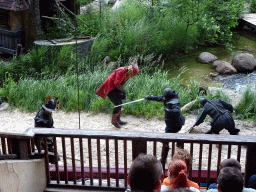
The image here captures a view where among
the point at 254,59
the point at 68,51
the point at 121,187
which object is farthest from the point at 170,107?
the point at 254,59

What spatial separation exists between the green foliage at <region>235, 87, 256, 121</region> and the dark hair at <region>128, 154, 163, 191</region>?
5.02 m

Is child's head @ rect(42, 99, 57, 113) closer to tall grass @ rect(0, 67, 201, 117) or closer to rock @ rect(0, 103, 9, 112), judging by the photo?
tall grass @ rect(0, 67, 201, 117)

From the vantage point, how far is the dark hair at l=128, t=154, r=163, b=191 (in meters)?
2.12

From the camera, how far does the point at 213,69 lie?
37.1 feet

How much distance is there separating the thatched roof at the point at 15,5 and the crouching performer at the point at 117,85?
5.13 metres

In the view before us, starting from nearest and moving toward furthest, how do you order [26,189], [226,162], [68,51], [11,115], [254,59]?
[226,162], [26,189], [11,115], [68,51], [254,59]

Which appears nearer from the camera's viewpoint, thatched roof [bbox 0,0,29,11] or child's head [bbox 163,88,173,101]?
child's head [bbox 163,88,173,101]

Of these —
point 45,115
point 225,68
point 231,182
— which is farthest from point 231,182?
point 225,68

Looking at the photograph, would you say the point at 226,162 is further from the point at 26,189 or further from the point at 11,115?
the point at 11,115

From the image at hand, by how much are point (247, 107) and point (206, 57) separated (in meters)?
5.45

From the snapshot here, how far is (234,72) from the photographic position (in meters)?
10.9

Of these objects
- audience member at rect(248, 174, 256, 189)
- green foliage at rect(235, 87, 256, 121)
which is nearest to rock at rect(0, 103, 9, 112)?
green foliage at rect(235, 87, 256, 121)

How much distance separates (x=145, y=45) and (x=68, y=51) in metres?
2.62

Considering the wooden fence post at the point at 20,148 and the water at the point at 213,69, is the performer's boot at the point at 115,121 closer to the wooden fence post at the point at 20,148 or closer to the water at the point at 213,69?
the wooden fence post at the point at 20,148
